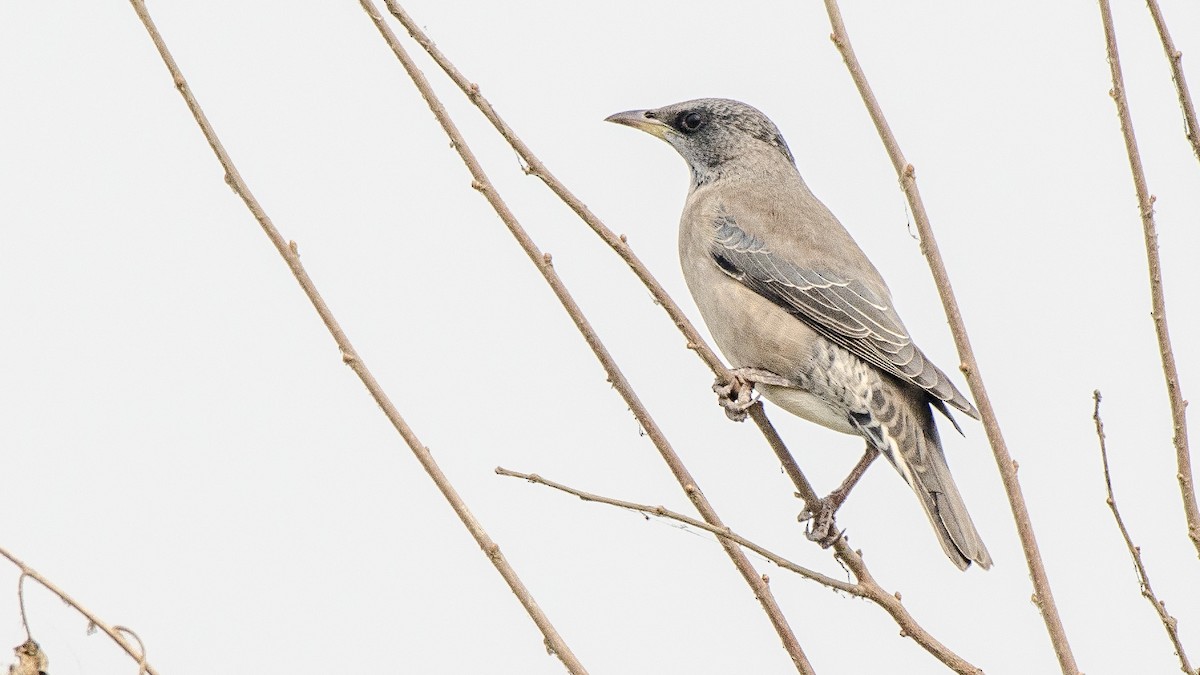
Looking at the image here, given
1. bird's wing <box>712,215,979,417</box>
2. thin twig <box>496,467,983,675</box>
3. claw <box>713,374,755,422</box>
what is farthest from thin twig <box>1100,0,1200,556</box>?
bird's wing <box>712,215,979,417</box>

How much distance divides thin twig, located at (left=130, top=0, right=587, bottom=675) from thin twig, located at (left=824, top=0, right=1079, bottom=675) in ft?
3.48

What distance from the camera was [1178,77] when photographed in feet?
10.2

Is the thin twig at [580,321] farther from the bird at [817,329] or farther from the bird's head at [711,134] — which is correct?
the bird's head at [711,134]

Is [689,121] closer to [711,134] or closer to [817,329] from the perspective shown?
[711,134]

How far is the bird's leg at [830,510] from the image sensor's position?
18.0 ft

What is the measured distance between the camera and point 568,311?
353 centimetres

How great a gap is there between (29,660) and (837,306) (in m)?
4.27

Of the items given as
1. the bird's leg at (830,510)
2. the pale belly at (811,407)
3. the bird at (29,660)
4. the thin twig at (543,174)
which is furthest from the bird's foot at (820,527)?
the bird at (29,660)

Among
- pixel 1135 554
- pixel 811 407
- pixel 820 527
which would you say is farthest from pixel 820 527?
pixel 1135 554

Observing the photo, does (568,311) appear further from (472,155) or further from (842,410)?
(842,410)

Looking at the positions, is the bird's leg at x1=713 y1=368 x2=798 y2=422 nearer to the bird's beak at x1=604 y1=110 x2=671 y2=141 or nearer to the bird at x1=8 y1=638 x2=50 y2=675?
the bird's beak at x1=604 y1=110 x2=671 y2=141

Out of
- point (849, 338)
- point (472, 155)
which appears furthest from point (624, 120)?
point (472, 155)

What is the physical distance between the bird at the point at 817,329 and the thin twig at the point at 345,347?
242 cm

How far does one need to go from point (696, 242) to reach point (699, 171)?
2.89 feet
